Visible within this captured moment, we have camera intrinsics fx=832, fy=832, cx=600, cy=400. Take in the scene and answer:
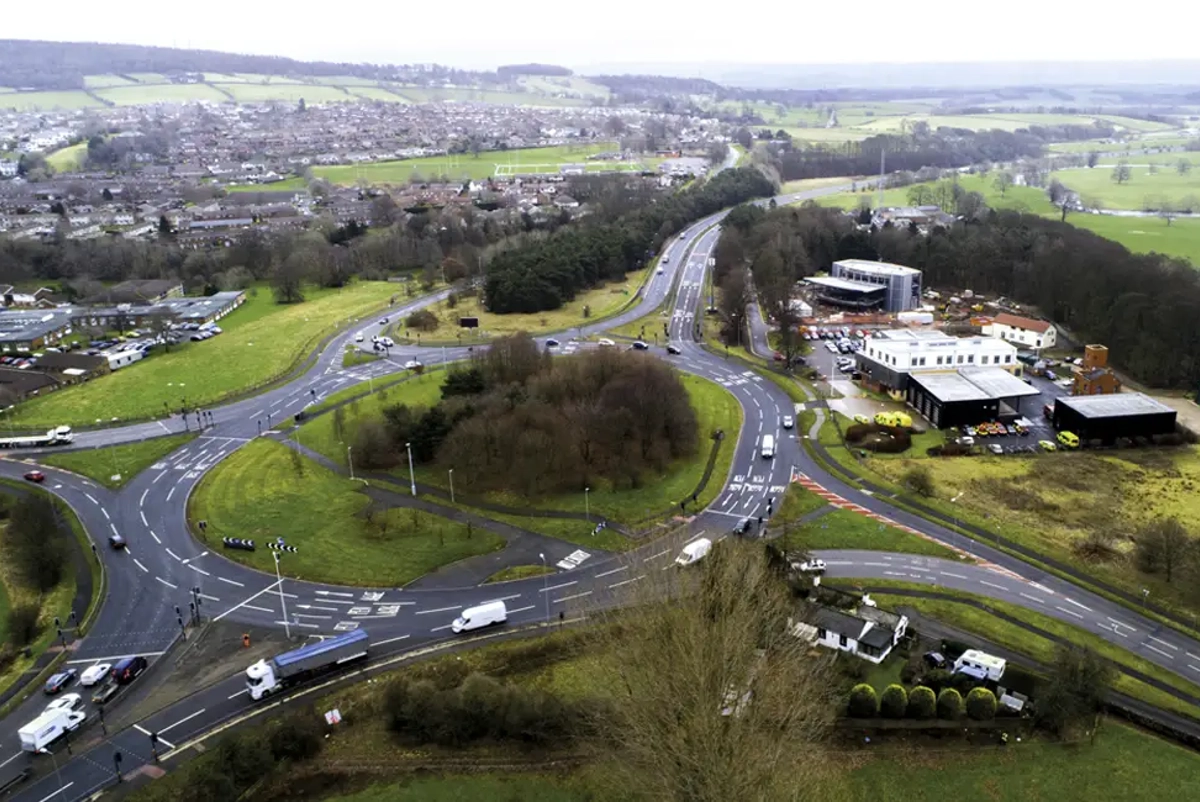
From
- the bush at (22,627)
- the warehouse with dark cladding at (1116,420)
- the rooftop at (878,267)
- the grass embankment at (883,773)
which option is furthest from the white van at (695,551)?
the rooftop at (878,267)

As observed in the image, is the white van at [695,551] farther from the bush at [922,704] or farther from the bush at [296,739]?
the bush at [296,739]

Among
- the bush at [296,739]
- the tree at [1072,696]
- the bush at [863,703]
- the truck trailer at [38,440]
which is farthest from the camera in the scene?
the truck trailer at [38,440]

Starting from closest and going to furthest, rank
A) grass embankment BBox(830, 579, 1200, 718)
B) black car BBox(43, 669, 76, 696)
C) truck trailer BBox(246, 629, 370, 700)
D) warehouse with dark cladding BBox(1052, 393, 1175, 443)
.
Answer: grass embankment BBox(830, 579, 1200, 718) < truck trailer BBox(246, 629, 370, 700) < black car BBox(43, 669, 76, 696) < warehouse with dark cladding BBox(1052, 393, 1175, 443)

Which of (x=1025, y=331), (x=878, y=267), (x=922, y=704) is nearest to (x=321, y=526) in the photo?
(x=922, y=704)

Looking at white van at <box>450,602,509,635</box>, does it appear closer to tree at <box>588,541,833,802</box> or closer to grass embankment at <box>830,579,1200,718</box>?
tree at <box>588,541,833,802</box>

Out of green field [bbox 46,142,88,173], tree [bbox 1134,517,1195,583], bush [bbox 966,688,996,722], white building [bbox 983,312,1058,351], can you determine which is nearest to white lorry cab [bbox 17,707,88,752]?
bush [bbox 966,688,996,722]

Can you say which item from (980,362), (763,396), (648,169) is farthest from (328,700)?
(648,169)

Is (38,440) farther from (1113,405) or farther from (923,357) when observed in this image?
(1113,405)
